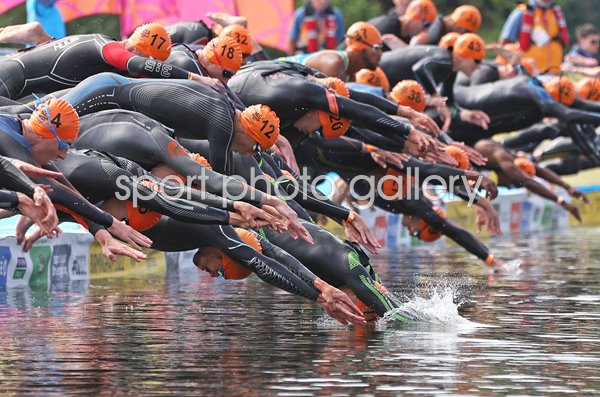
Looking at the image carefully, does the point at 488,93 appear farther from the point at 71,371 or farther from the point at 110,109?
the point at 71,371

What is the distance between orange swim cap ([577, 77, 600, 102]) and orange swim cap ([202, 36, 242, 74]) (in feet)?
26.2

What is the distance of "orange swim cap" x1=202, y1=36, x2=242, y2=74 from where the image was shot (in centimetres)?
1424

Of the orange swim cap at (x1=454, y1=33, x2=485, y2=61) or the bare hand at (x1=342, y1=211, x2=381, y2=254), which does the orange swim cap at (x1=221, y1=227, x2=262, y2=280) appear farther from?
the orange swim cap at (x1=454, y1=33, x2=485, y2=61)

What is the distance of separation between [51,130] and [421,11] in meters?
11.0

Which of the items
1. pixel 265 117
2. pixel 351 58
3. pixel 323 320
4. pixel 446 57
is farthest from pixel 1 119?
pixel 446 57

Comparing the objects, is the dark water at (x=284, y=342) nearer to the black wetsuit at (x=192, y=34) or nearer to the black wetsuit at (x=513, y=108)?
the black wetsuit at (x=192, y=34)

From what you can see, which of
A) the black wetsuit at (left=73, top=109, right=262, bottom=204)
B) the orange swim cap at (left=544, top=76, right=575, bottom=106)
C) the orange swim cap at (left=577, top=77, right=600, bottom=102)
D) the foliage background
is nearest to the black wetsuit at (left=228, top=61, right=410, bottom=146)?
the black wetsuit at (left=73, top=109, right=262, bottom=204)

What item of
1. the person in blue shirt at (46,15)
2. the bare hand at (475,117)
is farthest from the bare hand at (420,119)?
the person in blue shirt at (46,15)

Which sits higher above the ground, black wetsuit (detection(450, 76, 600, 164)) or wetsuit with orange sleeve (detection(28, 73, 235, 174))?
black wetsuit (detection(450, 76, 600, 164))

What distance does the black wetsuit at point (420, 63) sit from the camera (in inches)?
762

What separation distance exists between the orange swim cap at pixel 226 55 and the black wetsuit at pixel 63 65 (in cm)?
84

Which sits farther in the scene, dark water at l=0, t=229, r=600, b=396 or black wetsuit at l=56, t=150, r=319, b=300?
black wetsuit at l=56, t=150, r=319, b=300

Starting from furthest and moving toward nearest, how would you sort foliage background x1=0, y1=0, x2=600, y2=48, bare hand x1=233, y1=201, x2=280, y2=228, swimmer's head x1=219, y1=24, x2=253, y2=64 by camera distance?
foliage background x1=0, y1=0, x2=600, y2=48
swimmer's head x1=219, y1=24, x2=253, y2=64
bare hand x1=233, y1=201, x2=280, y2=228

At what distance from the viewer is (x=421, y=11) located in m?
21.3
